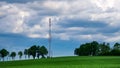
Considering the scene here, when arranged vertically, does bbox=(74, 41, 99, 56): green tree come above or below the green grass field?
above

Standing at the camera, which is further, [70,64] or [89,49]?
[89,49]

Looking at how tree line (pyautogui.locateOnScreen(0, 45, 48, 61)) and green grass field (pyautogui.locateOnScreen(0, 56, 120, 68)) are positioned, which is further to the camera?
tree line (pyautogui.locateOnScreen(0, 45, 48, 61))

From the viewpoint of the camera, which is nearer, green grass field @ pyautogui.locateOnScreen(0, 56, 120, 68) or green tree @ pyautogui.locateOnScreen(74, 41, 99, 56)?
green grass field @ pyautogui.locateOnScreen(0, 56, 120, 68)

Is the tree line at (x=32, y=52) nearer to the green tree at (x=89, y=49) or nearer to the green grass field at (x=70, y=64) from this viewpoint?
the green tree at (x=89, y=49)

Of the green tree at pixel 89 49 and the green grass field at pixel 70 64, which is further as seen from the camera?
the green tree at pixel 89 49

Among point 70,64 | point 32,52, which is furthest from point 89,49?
point 70,64

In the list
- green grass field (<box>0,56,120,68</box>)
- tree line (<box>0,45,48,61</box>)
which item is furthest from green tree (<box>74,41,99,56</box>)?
green grass field (<box>0,56,120,68</box>)

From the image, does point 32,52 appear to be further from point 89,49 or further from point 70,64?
point 70,64

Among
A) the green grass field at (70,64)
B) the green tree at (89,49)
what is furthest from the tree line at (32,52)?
the green grass field at (70,64)

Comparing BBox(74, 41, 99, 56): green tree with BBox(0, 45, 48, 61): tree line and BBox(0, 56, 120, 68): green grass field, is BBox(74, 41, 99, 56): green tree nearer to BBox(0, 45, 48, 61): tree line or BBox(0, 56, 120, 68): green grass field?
BBox(0, 45, 48, 61): tree line

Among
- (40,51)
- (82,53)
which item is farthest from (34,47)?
(82,53)

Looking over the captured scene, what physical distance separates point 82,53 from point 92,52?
6715 millimetres

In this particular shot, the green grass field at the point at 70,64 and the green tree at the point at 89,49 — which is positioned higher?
the green tree at the point at 89,49

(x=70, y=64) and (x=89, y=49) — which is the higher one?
(x=89, y=49)
